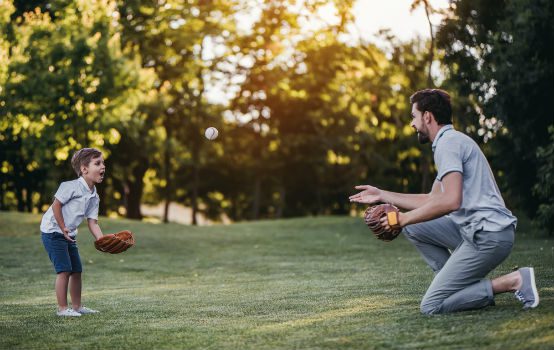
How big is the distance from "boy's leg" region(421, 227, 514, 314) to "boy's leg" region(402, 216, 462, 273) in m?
0.32

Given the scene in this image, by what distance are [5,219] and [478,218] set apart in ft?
76.3

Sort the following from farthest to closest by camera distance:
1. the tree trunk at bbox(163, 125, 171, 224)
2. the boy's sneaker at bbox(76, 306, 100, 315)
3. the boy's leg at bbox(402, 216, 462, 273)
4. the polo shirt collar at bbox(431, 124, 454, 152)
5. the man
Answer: the tree trunk at bbox(163, 125, 171, 224), the boy's sneaker at bbox(76, 306, 100, 315), the boy's leg at bbox(402, 216, 462, 273), the polo shirt collar at bbox(431, 124, 454, 152), the man

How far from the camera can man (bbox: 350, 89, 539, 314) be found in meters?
6.40

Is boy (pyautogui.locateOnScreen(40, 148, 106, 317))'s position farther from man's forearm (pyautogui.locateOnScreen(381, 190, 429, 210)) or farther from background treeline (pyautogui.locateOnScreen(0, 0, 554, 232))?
background treeline (pyautogui.locateOnScreen(0, 0, 554, 232))

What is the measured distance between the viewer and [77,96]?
1133 inches

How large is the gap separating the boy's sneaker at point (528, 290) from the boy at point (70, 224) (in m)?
4.37

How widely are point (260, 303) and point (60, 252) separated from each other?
7.34 ft

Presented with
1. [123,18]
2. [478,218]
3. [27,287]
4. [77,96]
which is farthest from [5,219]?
[478,218]

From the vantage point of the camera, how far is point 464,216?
664 cm

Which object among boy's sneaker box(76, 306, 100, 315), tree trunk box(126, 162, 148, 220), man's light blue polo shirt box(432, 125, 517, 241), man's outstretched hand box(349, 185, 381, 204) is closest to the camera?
man's light blue polo shirt box(432, 125, 517, 241)

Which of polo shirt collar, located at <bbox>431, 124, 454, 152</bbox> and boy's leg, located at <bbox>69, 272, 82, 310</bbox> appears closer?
polo shirt collar, located at <bbox>431, 124, 454, 152</bbox>

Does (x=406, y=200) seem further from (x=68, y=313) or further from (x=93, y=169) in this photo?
(x=68, y=313)

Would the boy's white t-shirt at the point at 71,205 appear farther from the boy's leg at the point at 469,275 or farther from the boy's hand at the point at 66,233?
the boy's leg at the point at 469,275

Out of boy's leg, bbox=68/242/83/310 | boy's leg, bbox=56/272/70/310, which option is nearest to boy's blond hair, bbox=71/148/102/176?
boy's leg, bbox=68/242/83/310
